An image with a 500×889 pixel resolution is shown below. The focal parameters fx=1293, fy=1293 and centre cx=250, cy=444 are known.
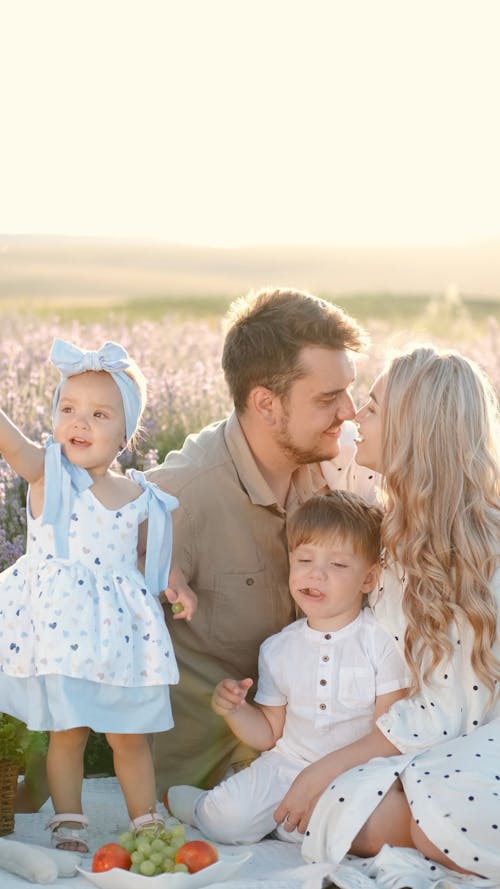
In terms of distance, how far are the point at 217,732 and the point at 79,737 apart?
803 mm

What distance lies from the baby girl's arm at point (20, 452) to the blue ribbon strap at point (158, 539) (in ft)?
1.17

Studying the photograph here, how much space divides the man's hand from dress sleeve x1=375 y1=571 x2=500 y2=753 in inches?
9.3

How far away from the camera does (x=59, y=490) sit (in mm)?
3713

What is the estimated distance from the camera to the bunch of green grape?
3.33m

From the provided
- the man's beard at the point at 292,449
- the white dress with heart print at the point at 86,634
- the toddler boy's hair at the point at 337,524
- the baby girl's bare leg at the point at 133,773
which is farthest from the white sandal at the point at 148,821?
the man's beard at the point at 292,449

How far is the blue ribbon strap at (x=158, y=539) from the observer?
3.83m

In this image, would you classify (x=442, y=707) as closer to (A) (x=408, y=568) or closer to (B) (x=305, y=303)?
(A) (x=408, y=568)

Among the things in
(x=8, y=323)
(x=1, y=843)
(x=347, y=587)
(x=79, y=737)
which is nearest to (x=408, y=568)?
(x=347, y=587)

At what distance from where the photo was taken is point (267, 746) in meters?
4.08

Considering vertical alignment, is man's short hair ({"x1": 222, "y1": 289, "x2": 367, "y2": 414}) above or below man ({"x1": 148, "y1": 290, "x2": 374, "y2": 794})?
above

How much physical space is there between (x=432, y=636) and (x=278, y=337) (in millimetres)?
1303

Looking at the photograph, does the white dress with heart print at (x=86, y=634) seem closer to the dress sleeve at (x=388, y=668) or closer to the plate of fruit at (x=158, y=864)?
the plate of fruit at (x=158, y=864)

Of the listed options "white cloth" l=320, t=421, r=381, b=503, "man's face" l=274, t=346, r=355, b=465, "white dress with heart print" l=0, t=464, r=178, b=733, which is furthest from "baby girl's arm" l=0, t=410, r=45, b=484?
"white cloth" l=320, t=421, r=381, b=503

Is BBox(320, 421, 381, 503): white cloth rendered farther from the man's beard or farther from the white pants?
the white pants
